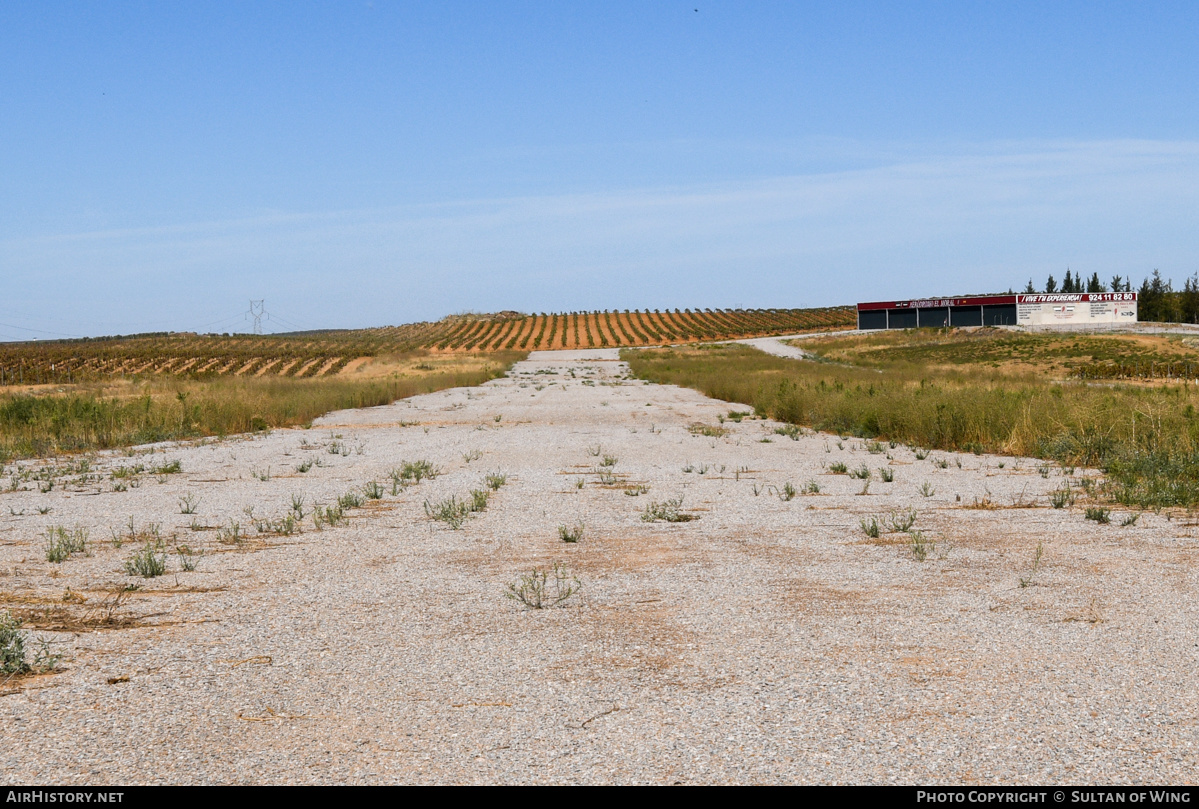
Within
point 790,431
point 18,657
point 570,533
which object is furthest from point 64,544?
point 790,431

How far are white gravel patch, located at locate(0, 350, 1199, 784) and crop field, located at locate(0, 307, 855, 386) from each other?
4776 centimetres

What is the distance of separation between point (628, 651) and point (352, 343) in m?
118

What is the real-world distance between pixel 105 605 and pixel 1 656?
1466 mm

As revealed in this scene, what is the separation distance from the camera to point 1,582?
25.0 feet

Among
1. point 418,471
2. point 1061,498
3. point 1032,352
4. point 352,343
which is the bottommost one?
point 1032,352

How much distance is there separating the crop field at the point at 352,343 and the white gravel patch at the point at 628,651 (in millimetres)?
47764

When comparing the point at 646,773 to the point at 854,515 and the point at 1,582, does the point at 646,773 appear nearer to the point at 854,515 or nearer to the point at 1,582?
→ the point at 1,582

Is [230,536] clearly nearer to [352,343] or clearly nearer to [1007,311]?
[1007,311]

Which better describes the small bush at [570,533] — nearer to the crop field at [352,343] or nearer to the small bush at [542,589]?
the small bush at [542,589]

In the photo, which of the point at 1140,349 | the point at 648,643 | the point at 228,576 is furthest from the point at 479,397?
the point at 1140,349

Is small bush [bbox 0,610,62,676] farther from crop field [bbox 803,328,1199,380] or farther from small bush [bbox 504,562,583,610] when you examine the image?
crop field [bbox 803,328,1199,380]

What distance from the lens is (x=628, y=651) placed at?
5746mm

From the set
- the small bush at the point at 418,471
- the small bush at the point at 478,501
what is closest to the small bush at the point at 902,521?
the small bush at the point at 478,501

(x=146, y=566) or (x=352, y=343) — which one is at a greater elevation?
(x=352, y=343)
